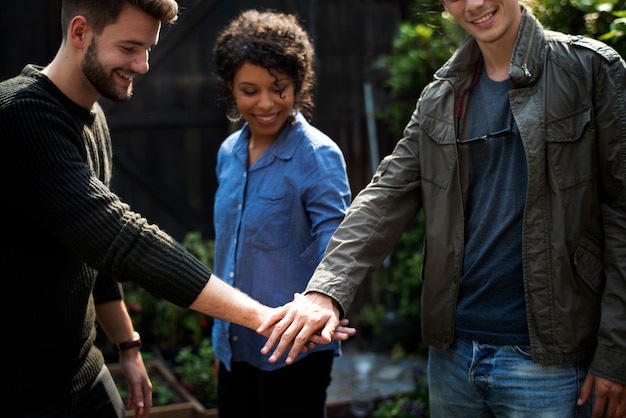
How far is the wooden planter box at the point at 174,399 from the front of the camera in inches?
170

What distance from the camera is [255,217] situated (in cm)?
280

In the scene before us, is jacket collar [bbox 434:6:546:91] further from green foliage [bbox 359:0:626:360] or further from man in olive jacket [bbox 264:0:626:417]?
green foliage [bbox 359:0:626:360]

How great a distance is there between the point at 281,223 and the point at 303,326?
560mm

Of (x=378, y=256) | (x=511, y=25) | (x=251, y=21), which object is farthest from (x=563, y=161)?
(x=251, y=21)

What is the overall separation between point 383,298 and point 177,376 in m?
2.02

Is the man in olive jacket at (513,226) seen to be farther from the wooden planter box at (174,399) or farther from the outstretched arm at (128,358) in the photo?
the wooden planter box at (174,399)

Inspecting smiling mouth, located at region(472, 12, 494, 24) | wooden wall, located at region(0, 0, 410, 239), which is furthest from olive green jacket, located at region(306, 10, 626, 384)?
wooden wall, located at region(0, 0, 410, 239)

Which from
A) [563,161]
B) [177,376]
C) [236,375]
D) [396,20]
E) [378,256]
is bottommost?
[177,376]

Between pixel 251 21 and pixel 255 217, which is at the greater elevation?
pixel 251 21

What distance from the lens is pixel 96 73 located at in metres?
2.30

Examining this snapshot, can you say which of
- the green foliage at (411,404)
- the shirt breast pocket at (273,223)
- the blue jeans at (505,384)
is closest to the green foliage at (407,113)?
the green foliage at (411,404)

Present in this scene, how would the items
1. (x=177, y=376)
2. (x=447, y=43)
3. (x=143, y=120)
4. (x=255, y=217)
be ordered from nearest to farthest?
1. (x=255, y=217)
2. (x=447, y=43)
3. (x=177, y=376)
4. (x=143, y=120)

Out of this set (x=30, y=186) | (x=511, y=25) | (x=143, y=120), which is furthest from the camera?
(x=143, y=120)

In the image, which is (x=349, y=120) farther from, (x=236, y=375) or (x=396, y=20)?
(x=236, y=375)
